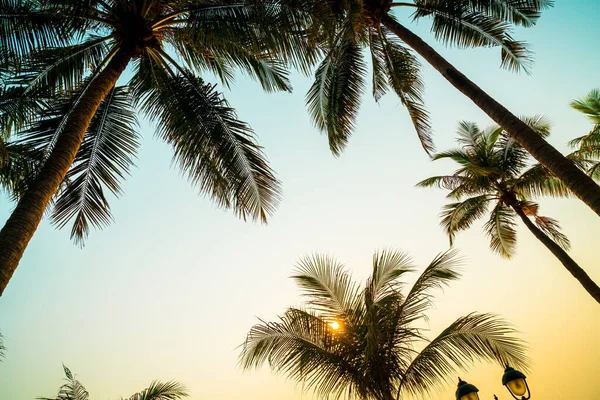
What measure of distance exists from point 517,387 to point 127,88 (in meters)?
8.19

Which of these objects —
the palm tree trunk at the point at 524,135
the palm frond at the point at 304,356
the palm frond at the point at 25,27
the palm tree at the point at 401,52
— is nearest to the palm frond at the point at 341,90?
the palm tree at the point at 401,52

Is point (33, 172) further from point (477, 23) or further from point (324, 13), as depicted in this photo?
point (477, 23)

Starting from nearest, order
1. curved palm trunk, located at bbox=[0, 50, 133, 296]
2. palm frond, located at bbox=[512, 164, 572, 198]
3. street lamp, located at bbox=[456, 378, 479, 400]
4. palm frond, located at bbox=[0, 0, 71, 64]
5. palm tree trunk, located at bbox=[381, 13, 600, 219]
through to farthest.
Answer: curved palm trunk, located at bbox=[0, 50, 133, 296] → palm tree trunk, located at bbox=[381, 13, 600, 219] → street lamp, located at bbox=[456, 378, 479, 400] → palm frond, located at bbox=[0, 0, 71, 64] → palm frond, located at bbox=[512, 164, 572, 198]

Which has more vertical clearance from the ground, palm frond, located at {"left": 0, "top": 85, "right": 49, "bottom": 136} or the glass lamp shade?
palm frond, located at {"left": 0, "top": 85, "right": 49, "bottom": 136}

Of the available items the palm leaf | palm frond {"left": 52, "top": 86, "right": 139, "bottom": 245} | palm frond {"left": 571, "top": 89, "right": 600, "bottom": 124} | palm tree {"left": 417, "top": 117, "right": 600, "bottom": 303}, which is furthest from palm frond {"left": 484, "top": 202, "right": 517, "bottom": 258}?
palm frond {"left": 52, "top": 86, "right": 139, "bottom": 245}

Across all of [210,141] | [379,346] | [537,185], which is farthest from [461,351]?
[537,185]

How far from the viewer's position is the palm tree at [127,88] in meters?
5.20

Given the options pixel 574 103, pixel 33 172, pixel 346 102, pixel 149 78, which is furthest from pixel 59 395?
pixel 574 103

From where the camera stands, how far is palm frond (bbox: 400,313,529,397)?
6457mm

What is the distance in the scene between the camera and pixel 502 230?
12.4 metres

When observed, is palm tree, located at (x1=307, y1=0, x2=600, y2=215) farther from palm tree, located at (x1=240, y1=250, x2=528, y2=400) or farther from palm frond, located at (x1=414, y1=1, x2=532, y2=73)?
palm tree, located at (x1=240, y1=250, x2=528, y2=400)

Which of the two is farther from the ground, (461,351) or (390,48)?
(390,48)

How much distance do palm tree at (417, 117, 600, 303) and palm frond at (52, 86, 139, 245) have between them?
852 centimetres

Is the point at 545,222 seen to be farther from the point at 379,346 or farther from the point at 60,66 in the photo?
the point at 60,66
